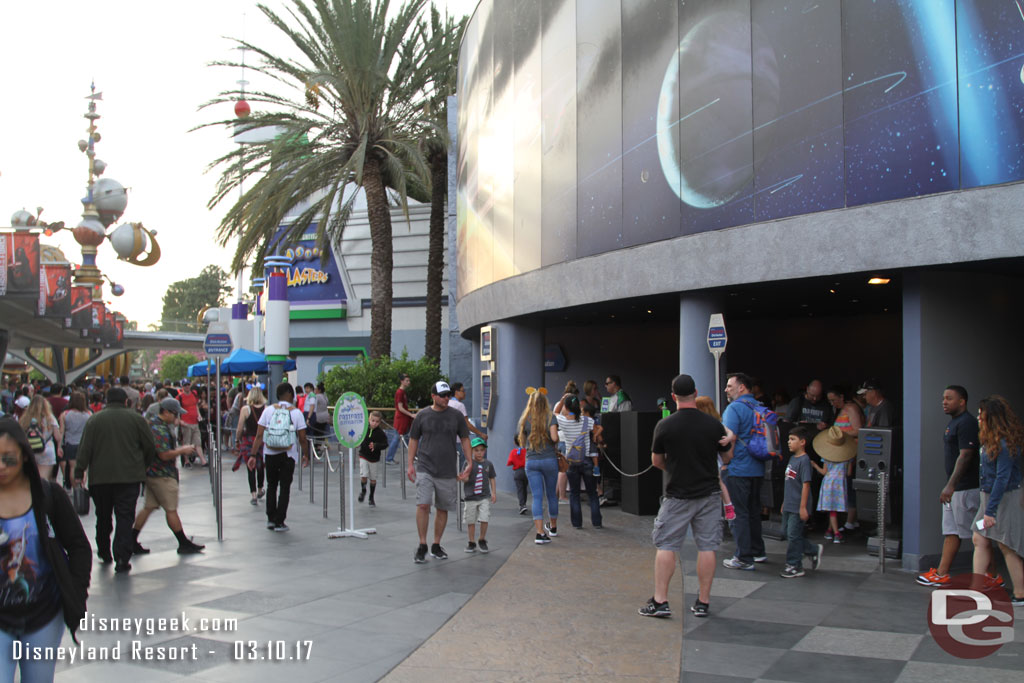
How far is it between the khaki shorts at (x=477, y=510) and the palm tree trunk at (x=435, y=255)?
19.1 meters

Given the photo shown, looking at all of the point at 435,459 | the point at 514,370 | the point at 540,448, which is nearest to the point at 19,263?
the point at 514,370

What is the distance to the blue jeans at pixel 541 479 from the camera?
35.3ft

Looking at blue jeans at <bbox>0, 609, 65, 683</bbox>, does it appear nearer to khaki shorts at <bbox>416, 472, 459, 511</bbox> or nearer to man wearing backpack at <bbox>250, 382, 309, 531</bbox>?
khaki shorts at <bbox>416, 472, 459, 511</bbox>

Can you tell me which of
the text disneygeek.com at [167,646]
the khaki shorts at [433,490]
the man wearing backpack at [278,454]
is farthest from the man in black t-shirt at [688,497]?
the man wearing backpack at [278,454]

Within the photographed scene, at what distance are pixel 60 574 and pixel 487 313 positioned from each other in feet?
44.9

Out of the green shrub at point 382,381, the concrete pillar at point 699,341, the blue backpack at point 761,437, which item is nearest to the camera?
the blue backpack at point 761,437

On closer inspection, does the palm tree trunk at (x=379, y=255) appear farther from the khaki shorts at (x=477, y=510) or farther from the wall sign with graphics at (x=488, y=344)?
the khaki shorts at (x=477, y=510)

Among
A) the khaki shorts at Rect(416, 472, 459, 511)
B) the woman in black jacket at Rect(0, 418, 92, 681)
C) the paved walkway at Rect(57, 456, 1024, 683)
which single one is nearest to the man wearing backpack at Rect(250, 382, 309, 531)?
the paved walkway at Rect(57, 456, 1024, 683)

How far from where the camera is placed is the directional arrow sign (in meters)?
10.2

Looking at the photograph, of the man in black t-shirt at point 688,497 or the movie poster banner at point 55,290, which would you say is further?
the movie poster banner at point 55,290

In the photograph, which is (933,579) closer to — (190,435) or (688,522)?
(688,522)

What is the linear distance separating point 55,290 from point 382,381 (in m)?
12.7

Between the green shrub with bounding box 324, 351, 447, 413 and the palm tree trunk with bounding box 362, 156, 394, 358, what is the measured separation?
37.4 inches

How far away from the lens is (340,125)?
25031 millimetres
